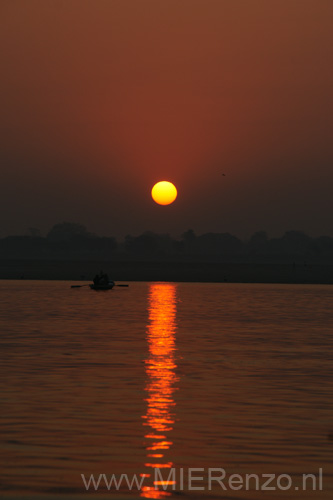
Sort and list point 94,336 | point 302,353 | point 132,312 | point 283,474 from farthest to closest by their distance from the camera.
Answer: point 132,312, point 94,336, point 302,353, point 283,474

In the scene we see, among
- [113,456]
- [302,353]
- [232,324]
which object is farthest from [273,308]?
[113,456]

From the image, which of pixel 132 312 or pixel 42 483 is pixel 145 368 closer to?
pixel 42 483

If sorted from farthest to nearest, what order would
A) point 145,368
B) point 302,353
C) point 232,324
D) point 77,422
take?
point 232,324, point 302,353, point 145,368, point 77,422

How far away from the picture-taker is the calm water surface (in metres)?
17.1

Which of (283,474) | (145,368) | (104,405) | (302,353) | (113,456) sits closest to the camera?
(283,474)

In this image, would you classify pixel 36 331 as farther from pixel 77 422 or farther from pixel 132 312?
pixel 77 422

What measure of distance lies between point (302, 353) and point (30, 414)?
1950 cm

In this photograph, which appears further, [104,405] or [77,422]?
[104,405]

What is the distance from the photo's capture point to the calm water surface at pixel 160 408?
1712 cm

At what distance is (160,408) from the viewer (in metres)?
24.7

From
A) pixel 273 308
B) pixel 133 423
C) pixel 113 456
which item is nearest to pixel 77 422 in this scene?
pixel 133 423

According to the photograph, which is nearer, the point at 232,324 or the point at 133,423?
the point at 133,423

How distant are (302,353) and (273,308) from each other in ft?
141

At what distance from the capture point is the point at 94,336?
48.4 metres
